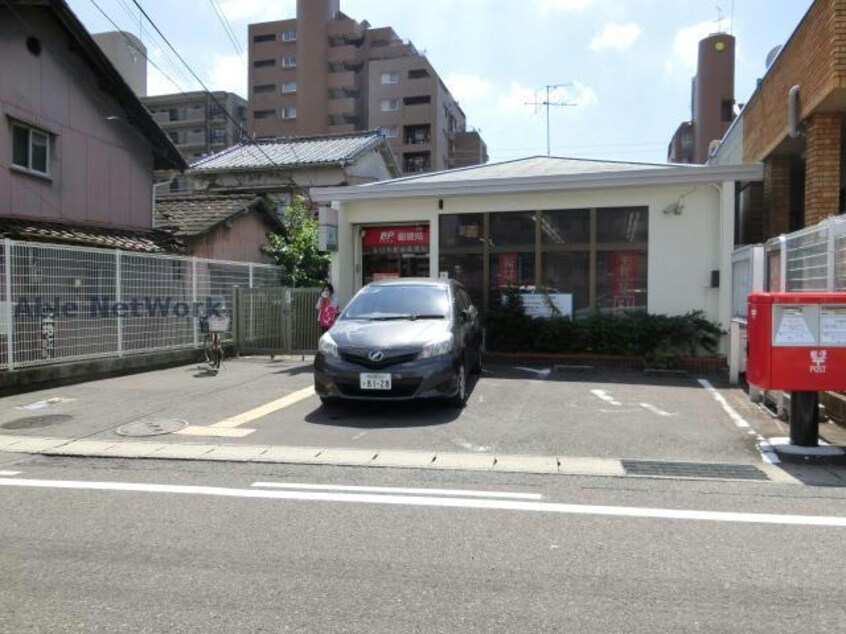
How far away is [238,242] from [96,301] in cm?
780

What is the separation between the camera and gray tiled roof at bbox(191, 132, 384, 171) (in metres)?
28.4

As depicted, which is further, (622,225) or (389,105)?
(389,105)

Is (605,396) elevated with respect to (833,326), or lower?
lower

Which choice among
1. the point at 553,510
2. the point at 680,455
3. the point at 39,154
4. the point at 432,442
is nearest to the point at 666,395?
the point at 680,455

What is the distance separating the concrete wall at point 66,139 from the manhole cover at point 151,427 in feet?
24.4

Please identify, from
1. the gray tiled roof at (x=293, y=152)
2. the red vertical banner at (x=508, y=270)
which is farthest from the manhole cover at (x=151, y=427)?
the gray tiled roof at (x=293, y=152)

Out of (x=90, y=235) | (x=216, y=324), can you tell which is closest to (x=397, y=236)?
(x=216, y=324)

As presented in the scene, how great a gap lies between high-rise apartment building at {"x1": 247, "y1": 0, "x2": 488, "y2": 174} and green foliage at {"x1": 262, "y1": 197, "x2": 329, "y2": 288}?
42.9 metres

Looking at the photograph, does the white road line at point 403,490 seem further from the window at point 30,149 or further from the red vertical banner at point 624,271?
the window at point 30,149

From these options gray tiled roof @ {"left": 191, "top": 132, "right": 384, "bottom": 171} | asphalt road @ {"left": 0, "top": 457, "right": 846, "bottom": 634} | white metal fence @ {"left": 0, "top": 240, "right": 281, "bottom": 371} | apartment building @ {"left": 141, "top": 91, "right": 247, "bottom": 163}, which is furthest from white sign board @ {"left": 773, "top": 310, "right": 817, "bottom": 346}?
apartment building @ {"left": 141, "top": 91, "right": 247, "bottom": 163}

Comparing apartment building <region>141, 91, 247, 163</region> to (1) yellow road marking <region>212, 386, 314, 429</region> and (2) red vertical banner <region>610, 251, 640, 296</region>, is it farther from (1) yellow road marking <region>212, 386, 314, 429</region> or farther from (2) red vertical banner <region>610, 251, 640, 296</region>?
(1) yellow road marking <region>212, 386, 314, 429</region>

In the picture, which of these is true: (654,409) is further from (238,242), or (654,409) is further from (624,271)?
(238,242)

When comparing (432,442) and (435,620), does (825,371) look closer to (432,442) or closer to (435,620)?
(432,442)

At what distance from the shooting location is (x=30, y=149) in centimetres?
1399
